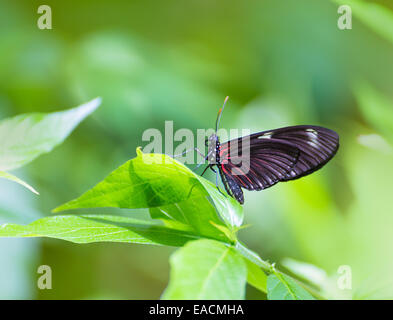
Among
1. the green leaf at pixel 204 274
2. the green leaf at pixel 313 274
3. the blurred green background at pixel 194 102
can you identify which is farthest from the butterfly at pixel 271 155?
the green leaf at pixel 204 274

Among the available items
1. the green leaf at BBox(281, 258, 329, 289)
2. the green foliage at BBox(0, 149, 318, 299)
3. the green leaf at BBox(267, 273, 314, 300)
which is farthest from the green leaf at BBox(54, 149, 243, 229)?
the green leaf at BBox(281, 258, 329, 289)

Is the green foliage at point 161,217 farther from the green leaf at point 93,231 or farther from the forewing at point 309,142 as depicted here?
the forewing at point 309,142

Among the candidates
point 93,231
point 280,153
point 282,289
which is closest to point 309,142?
point 280,153

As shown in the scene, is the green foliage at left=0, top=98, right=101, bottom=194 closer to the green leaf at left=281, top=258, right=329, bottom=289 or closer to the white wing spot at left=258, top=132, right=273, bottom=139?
the white wing spot at left=258, top=132, right=273, bottom=139

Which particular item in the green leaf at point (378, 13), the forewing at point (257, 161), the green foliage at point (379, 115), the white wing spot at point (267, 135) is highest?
the green leaf at point (378, 13)

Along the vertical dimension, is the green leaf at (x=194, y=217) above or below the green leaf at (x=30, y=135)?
below

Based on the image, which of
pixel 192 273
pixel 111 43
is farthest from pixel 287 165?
pixel 111 43

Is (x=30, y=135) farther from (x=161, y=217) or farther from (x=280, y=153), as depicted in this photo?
(x=280, y=153)
